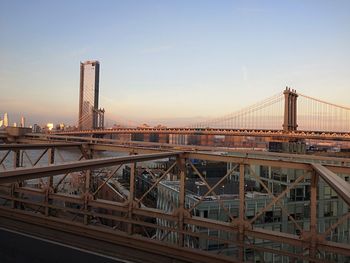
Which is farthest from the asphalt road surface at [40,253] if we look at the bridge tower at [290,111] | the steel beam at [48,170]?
the bridge tower at [290,111]

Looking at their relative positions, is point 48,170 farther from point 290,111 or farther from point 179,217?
point 290,111

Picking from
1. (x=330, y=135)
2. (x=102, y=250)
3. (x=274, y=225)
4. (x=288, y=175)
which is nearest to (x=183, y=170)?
(x=102, y=250)

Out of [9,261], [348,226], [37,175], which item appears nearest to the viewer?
[37,175]

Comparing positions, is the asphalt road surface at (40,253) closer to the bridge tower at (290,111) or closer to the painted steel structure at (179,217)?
the painted steel structure at (179,217)

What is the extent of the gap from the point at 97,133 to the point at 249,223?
174 feet

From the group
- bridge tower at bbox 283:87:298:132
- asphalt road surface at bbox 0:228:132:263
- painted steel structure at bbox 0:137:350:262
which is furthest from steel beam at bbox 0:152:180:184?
bridge tower at bbox 283:87:298:132

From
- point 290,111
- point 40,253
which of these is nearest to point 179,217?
point 40,253

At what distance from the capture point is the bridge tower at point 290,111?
56519 millimetres

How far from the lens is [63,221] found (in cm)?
679

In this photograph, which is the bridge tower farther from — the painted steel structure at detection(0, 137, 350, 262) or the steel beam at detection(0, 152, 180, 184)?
the steel beam at detection(0, 152, 180, 184)

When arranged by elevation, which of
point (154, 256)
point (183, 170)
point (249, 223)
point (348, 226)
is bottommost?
point (348, 226)

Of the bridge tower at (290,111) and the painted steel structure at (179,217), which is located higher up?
the bridge tower at (290,111)

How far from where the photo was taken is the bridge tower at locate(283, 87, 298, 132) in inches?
2225

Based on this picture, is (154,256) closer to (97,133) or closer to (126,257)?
(126,257)
